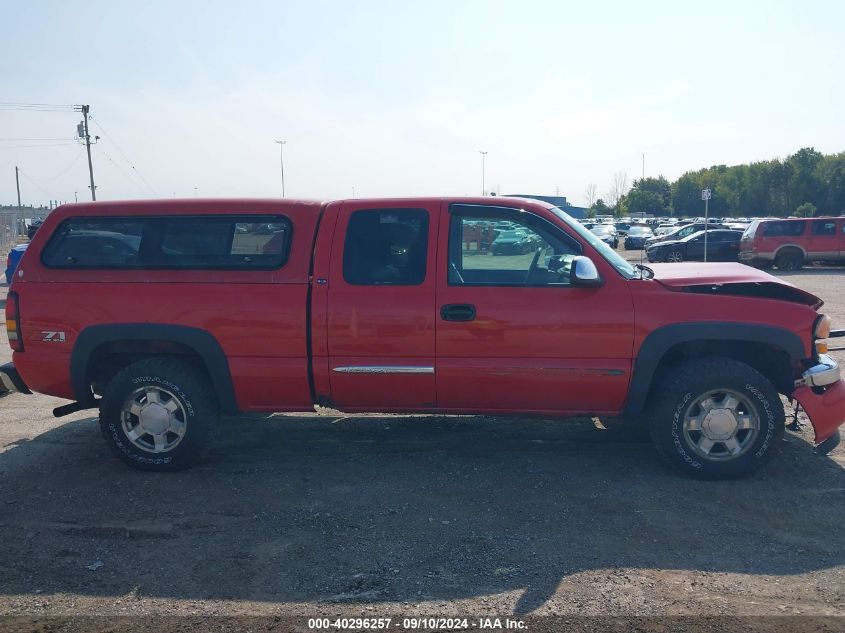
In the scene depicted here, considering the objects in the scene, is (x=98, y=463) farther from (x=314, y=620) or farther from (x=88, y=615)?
(x=314, y=620)

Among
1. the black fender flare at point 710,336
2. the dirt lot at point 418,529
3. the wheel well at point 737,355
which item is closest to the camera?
the dirt lot at point 418,529

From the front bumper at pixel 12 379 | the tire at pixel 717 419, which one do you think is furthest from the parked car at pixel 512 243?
the front bumper at pixel 12 379

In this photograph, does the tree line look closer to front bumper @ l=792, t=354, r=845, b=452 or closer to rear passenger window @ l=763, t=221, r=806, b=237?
rear passenger window @ l=763, t=221, r=806, b=237

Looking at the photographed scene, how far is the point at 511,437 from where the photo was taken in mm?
A: 6414

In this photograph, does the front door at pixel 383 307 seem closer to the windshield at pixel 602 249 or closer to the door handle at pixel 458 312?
the door handle at pixel 458 312

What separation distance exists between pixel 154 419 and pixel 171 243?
4.27 ft

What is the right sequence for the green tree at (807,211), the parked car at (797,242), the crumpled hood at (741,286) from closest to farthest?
the crumpled hood at (741,286) < the parked car at (797,242) < the green tree at (807,211)

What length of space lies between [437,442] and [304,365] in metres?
1.45

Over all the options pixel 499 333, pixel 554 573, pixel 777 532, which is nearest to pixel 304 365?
pixel 499 333

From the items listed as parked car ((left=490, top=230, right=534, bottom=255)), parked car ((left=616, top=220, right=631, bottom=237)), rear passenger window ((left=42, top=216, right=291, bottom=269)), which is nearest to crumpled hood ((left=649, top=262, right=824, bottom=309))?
parked car ((left=490, top=230, right=534, bottom=255))

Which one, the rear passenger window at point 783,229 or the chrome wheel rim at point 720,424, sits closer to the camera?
the chrome wheel rim at point 720,424

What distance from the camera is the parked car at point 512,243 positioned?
215 inches

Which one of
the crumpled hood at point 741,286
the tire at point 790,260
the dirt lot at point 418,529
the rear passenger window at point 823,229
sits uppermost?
the rear passenger window at point 823,229

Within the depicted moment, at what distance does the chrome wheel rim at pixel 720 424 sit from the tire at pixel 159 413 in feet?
11.3
